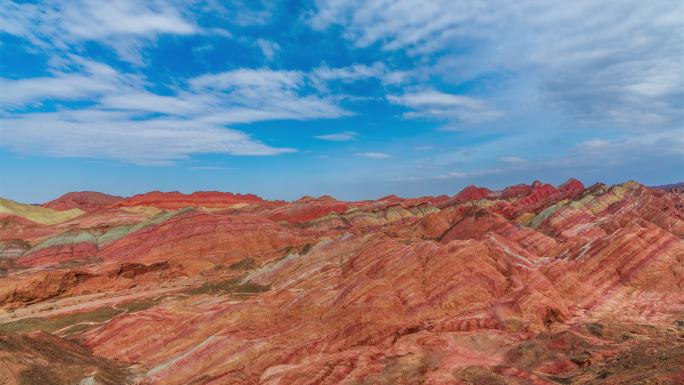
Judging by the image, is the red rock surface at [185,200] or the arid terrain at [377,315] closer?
the arid terrain at [377,315]

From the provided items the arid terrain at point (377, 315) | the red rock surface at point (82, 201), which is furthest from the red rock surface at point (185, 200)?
the arid terrain at point (377, 315)

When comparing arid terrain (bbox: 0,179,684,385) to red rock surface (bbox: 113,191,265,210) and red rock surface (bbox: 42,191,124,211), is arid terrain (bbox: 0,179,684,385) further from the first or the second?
red rock surface (bbox: 42,191,124,211)

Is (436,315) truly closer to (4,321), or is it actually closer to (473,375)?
(473,375)

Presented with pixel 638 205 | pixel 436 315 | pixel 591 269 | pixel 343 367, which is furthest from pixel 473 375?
pixel 638 205

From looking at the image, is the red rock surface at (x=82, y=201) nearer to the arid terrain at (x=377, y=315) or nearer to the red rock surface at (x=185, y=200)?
the red rock surface at (x=185, y=200)

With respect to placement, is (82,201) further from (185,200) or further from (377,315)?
(377,315)

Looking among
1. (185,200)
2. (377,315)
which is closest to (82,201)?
(185,200)

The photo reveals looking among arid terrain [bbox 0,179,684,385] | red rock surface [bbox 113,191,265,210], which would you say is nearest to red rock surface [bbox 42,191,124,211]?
red rock surface [bbox 113,191,265,210]

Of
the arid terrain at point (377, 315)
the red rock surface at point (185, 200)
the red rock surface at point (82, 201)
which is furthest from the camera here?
the red rock surface at point (82, 201)
